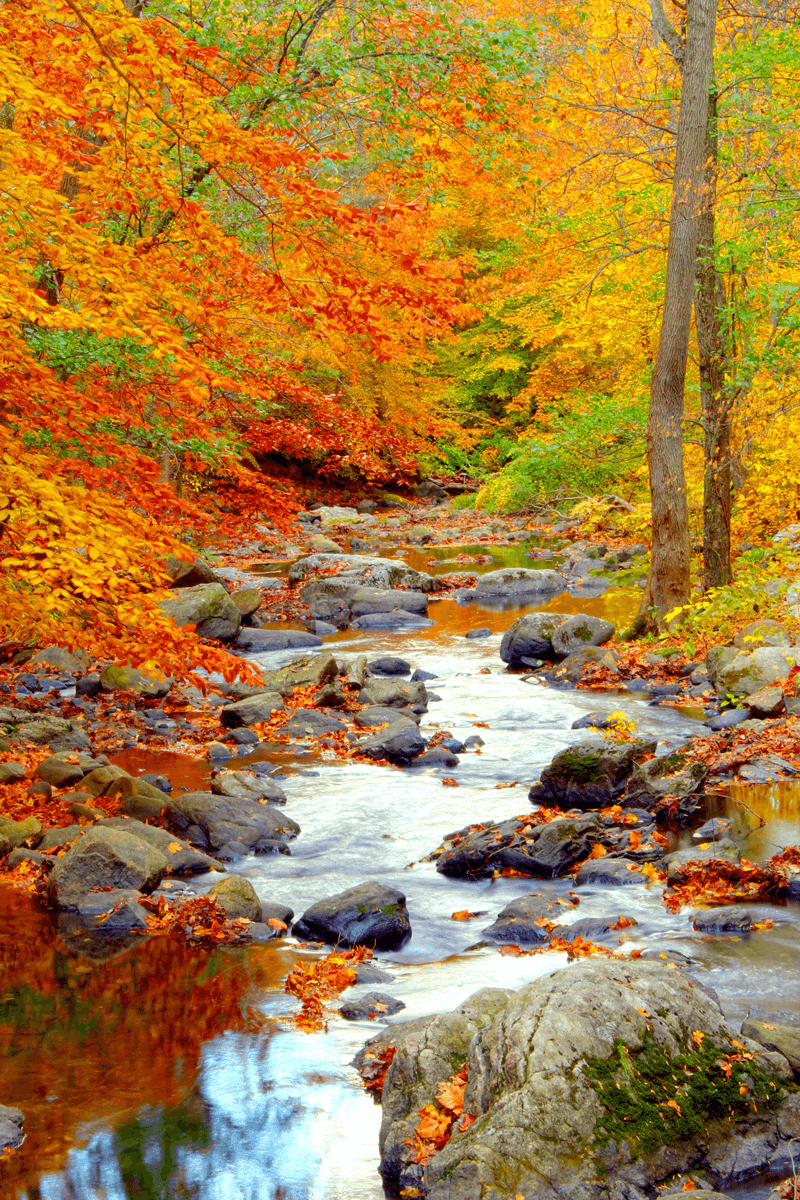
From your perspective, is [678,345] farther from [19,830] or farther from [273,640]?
[19,830]

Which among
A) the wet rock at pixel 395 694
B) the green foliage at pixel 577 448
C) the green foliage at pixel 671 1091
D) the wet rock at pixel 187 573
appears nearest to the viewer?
the green foliage at pixel 671 1091

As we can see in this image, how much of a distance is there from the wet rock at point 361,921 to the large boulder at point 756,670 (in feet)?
18.1

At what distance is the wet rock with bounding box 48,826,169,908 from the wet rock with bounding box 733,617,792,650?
6.18 m

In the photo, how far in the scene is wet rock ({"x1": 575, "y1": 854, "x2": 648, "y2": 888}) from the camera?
266 inches

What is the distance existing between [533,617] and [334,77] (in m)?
8.43

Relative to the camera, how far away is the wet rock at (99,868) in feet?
21.6

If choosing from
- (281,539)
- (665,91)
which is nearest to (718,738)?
(665,91)

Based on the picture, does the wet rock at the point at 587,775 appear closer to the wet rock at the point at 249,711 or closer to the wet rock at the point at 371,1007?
the wet rock at the point at 371,1007

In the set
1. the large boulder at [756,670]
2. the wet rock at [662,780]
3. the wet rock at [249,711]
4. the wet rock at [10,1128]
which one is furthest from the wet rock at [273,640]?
the wet rock at [10,1128]

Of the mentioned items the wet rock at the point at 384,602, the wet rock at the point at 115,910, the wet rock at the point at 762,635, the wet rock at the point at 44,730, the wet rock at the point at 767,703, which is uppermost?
the wet rock at the point at 762,635

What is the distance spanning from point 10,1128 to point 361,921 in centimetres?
257

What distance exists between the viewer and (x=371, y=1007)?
5.25 meters

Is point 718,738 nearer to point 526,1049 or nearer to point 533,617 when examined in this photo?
point 533,617

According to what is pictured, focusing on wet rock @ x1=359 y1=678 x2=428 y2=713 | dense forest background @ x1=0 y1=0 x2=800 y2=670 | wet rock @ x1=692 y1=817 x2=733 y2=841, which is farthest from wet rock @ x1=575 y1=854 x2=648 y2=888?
wet rock @ x1=359 y1=678 x2=428 y2=713
